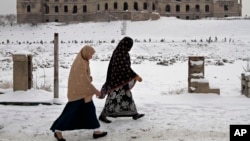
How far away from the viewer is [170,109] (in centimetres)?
1058

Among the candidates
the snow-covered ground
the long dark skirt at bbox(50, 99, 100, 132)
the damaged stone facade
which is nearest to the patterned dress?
the snow-covered ground

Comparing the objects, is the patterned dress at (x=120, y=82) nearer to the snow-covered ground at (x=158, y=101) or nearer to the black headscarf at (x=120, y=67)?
the black headscarf at (x=120, y=67)

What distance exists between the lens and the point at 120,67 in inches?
350

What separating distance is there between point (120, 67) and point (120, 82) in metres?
0.34

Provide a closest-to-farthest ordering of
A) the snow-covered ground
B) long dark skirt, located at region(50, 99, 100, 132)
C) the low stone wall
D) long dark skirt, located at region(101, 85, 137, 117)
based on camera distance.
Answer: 1. long dark skirt, located at region(50, 99, 100, 132)
2. the snow-covered ground
3. long dark skirt, located at region(101, 85, 137, 117)
4. the low stone wall

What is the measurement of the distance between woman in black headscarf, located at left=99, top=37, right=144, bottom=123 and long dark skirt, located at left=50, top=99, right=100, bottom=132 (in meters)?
1.04

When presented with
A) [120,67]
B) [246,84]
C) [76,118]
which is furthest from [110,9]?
[76,118]

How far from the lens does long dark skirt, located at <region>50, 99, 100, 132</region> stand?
7688mm

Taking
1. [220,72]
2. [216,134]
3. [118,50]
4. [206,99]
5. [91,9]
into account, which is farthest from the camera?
[91,9]

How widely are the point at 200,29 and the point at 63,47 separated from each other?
22.7 m

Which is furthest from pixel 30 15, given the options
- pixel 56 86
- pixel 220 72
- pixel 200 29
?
pixel 56 86

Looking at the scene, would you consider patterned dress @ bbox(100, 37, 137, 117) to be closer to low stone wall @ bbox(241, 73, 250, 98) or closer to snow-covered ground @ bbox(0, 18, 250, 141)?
snow-covered ground @ bbox(0, 18, 250, 141)

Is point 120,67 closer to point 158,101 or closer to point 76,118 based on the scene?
point 76,118

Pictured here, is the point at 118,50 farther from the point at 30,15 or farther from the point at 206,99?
the point at 30,15
